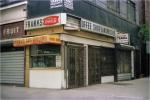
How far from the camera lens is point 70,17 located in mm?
17016

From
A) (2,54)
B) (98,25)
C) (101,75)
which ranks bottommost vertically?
(101,75)

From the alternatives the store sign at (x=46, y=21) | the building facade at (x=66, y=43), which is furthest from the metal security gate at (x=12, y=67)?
the store sign at (x=46, y=21)

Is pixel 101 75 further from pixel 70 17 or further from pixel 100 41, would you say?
pixel 70 17

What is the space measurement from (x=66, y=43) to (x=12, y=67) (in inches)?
161

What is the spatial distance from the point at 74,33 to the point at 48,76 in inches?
111

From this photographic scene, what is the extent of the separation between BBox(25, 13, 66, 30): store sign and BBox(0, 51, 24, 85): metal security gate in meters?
1.79

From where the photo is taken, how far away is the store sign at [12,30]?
18.3m

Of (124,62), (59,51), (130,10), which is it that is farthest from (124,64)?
(59,51)

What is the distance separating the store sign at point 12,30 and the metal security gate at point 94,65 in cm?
435

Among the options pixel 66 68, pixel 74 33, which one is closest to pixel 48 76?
pixel 66 68

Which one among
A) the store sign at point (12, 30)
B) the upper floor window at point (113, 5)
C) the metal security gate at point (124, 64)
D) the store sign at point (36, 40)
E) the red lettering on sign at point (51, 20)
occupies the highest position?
the upper floor window at point (113, 5)

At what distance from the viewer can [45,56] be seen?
17.2 m

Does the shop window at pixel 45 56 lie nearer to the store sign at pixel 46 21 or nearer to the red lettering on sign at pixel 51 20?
the store sign at pixel 46 21

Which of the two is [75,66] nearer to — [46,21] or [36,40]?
Answer: [36,40]
